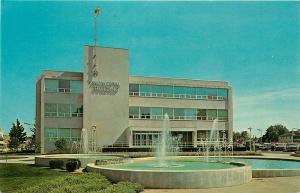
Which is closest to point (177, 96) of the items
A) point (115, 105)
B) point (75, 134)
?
point (115, 105)

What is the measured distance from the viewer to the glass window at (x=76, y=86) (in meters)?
52.6

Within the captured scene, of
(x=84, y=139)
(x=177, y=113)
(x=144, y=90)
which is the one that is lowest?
(x=84, y=139)

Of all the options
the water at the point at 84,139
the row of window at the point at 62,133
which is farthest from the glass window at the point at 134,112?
the row of window at the point at 62,133

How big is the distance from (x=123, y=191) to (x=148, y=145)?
140ft

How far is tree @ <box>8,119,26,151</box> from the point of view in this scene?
2544 inches

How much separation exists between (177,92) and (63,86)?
1638 cm

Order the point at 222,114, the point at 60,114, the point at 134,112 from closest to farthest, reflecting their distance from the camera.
Answer: the point at 60,114 → the point at 134,112 → the point at 222,114

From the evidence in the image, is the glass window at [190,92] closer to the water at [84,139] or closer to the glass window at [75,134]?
the water at [84,139]

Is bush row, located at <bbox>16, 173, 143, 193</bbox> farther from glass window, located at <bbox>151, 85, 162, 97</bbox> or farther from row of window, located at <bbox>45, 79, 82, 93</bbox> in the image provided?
glass window, located at <bbox>151, 85, 162, 97</bbox>

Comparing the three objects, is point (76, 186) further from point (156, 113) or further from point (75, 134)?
point (156, 113)

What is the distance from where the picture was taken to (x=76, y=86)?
52.8 m

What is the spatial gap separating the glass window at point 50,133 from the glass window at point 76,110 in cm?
308

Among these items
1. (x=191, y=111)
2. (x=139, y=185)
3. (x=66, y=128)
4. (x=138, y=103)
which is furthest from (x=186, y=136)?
(x=139, y=185)

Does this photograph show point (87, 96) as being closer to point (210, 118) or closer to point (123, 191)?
point (210, 118)
